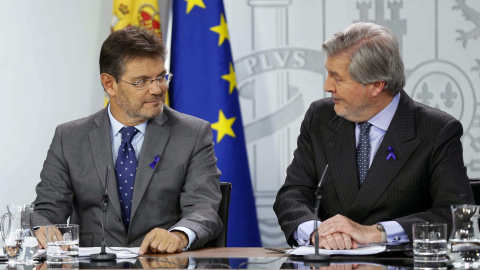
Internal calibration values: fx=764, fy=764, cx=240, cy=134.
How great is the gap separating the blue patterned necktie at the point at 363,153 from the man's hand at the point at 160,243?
84 centimetres

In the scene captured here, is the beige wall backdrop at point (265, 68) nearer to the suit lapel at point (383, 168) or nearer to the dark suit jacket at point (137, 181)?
the dark suit jacket at point (137, 181)

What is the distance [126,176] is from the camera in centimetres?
321

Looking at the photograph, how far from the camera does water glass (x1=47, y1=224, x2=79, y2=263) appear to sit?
8.13ft

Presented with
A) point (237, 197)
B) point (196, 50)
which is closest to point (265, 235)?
point (237, 197)

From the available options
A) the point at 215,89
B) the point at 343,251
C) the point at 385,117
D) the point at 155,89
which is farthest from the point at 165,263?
the point at 215,89

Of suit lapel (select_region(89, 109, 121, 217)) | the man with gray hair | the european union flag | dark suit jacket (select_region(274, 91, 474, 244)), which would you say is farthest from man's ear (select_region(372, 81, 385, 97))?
the european union flag

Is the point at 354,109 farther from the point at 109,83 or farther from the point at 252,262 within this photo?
the point at 109,83

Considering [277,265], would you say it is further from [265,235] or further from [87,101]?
[87,101]

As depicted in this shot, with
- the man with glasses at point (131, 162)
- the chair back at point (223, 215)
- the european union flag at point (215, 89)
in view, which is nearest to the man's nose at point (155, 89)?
the man with glasses at point (131, 162)

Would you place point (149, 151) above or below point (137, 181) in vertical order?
above

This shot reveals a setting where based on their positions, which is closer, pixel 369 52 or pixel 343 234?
pixel 343 234

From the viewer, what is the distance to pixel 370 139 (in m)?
3.18

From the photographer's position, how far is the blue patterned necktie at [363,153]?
3.15 meters

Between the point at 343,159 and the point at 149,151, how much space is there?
81 cm
